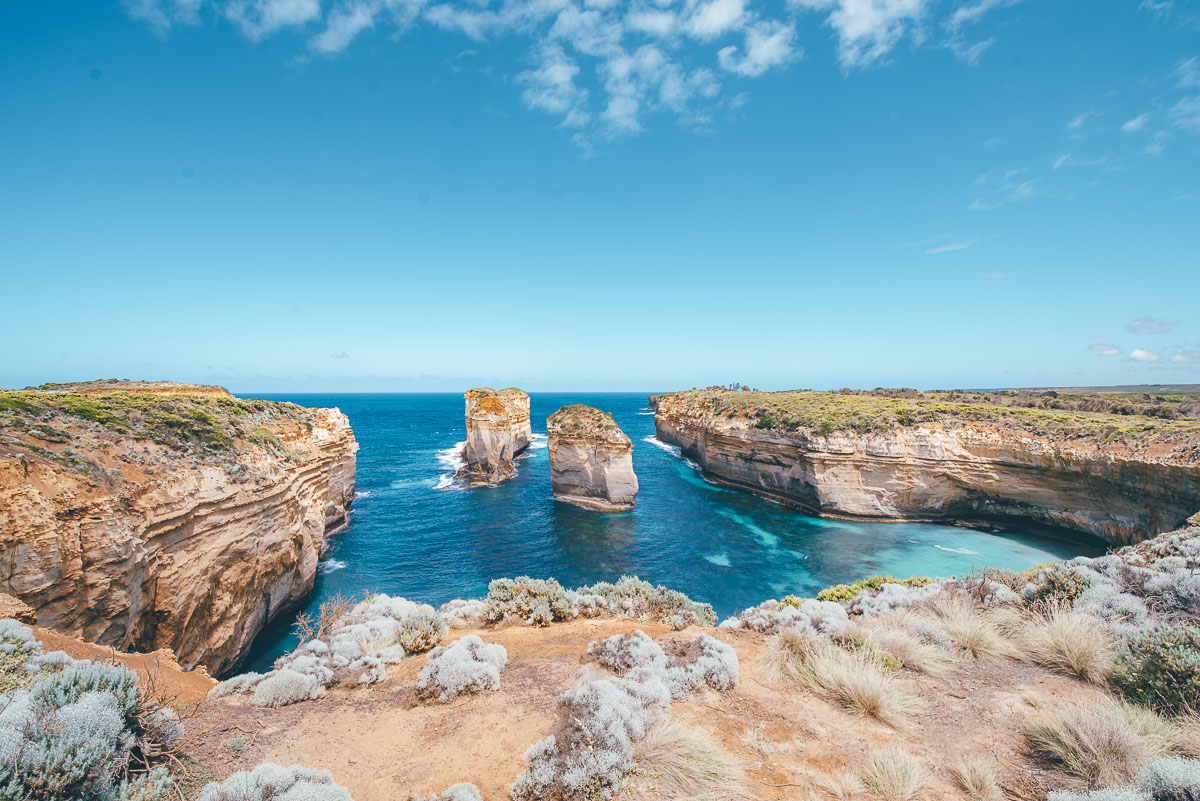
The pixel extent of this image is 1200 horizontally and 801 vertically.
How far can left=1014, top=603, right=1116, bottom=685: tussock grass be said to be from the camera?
19.9 ft

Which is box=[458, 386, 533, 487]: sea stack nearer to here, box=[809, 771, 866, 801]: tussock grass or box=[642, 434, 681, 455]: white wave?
box=[642, 434, 681, 455]: white wave

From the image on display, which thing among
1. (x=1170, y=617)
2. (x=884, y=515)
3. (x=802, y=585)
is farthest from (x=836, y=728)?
(x=884, y=515)

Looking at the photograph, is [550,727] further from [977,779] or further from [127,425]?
[127,425]

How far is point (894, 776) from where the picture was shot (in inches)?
168

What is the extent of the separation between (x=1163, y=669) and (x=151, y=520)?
57.5 ft

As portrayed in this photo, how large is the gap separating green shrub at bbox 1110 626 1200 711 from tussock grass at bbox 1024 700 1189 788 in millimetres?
440

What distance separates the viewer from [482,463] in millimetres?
39781

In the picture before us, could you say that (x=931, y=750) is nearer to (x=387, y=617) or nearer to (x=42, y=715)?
(x=42, y=715)

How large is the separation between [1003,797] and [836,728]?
1.52 m

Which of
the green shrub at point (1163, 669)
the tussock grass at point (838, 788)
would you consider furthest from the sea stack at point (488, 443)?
the green shrub at point (1163, 669)

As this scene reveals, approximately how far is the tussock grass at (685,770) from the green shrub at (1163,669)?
499 cm

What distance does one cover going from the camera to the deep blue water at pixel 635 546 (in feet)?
69.7

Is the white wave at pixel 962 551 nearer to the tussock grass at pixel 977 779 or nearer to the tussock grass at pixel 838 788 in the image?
the tussock grass at pixel 977 779

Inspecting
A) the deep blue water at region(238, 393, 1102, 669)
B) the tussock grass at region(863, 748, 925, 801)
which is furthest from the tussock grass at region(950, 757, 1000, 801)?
the deep blue water at region(238, 393, 1102, 669)
